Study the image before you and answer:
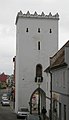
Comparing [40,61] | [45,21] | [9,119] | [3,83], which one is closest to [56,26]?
[45,21]

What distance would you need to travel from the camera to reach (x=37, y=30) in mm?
58188

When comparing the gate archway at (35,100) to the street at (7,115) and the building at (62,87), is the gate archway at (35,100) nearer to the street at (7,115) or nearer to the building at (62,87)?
the street at (7,115)

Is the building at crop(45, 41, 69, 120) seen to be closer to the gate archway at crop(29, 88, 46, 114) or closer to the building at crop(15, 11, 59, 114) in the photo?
the gate archway at crop(29, 88, 46, 114)

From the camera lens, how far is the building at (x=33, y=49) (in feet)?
190

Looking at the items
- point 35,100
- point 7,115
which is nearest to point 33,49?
point 35,100

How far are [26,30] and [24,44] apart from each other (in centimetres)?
201

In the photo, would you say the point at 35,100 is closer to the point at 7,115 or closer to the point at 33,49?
the point at 33,49

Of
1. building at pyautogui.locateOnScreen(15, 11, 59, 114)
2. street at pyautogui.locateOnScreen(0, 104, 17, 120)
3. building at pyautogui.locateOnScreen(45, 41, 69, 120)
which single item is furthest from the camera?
building at pyautogui.locateOnScreen(15, 11, 59, 114)

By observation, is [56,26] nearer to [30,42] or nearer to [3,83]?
[30,42]

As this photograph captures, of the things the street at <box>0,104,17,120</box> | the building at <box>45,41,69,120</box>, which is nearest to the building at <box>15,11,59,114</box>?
the street at <box>0,104,17,120</box>

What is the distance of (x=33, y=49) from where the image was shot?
58062 mm

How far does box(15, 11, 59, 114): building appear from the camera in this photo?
57.9m

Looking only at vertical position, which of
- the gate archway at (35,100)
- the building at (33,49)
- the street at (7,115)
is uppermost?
the building at (33,49)

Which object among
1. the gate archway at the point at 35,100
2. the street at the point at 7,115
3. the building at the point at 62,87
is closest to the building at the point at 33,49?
the gate archway at the point at 35,100
